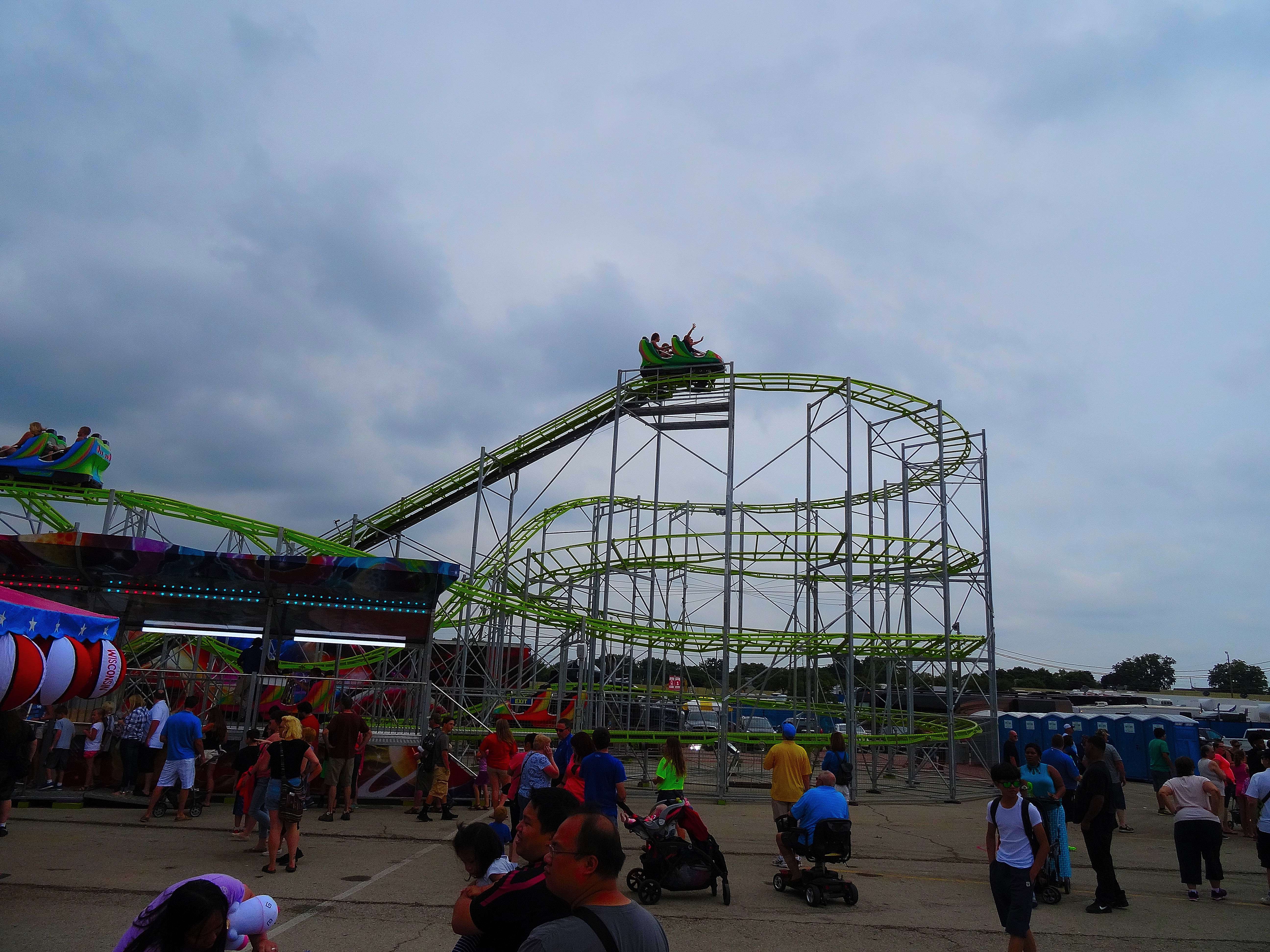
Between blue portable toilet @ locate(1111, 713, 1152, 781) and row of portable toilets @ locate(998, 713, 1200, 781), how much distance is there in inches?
0.5

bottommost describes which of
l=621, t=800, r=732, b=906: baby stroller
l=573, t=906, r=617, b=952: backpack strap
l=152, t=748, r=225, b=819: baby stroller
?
l=152, t=748, r=225, b=819: baby stroller

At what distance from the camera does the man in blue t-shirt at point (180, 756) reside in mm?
10938

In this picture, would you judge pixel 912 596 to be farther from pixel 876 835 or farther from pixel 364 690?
pixel 364 690

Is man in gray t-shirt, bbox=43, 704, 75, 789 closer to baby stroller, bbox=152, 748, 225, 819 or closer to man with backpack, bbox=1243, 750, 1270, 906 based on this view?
baby stroller, bbox=152, 748, 225, 819

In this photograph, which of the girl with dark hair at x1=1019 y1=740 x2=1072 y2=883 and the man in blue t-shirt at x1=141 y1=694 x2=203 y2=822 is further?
the man in blue t-shirt at x1=141 y1=694 x2=203 y2=822

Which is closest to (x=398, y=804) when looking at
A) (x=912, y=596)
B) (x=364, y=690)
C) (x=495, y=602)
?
(x=495, y=602)

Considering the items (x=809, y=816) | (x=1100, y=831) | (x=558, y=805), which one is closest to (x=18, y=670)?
(x=558, y=805)

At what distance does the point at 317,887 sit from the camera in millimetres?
7715

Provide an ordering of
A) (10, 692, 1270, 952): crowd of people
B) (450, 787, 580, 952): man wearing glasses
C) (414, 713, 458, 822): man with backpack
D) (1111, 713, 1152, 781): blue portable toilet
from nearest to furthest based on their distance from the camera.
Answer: (10, 692, 1270, 952): crowd of people
(450, 787, 580, 952): man wearing glasses
(414, 713, 458, 822): man with backpack
(1111, 713, 1152, 781): blue portable toilet

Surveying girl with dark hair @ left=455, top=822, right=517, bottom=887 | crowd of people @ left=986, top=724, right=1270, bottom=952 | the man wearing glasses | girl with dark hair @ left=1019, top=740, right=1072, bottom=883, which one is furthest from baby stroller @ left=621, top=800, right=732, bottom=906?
the man wearing glasses

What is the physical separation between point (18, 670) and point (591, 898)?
565 cm

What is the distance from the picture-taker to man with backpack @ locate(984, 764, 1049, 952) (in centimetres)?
543

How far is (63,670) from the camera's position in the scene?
277 inches

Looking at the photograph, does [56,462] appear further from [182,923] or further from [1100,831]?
[1100,831]
